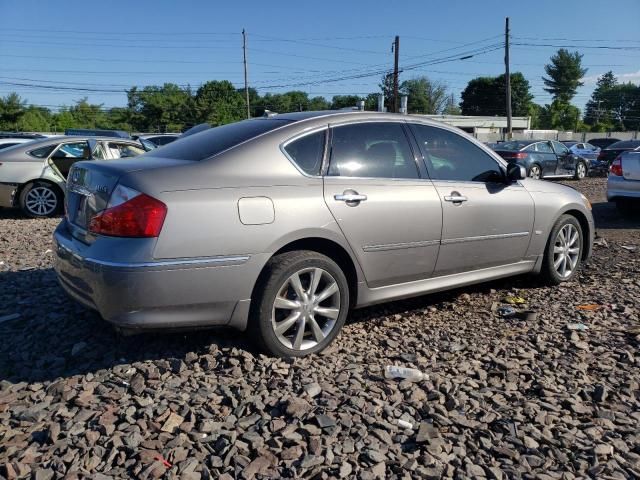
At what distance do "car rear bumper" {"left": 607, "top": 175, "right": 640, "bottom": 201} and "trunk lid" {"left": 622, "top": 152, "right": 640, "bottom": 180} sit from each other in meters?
0.08

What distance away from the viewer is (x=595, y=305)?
4777mm

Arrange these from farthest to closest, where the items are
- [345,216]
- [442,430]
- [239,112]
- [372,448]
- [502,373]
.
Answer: [239,112] < [345,216] < [502,373] < [442,430] < [372,448]

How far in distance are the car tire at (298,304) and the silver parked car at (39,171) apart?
263 inches

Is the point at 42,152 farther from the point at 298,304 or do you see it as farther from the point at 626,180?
the point at 626,180

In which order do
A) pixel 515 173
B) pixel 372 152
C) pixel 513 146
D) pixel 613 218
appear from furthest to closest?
pixel 513 146 < pixel 613 218 < pixel 515 173 < pixel 372 152

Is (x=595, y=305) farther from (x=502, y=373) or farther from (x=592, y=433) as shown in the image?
(x=592, y=433)

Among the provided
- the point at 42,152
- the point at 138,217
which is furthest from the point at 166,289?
the point at 42,152

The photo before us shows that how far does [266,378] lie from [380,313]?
1.54 meters

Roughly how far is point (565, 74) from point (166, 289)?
11979 cm

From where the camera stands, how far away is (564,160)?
19.1m

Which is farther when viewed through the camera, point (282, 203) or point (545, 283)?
point (545, 283)

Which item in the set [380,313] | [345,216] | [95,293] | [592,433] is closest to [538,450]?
[592,433]

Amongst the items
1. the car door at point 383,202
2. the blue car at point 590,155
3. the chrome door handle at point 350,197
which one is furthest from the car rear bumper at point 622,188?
the blue car at point 590,155

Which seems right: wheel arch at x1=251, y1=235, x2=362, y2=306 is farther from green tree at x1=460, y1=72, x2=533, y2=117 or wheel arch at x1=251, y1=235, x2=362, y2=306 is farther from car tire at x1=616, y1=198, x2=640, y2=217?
green tree at x1=460, y1=72, x2=533, y2=117
